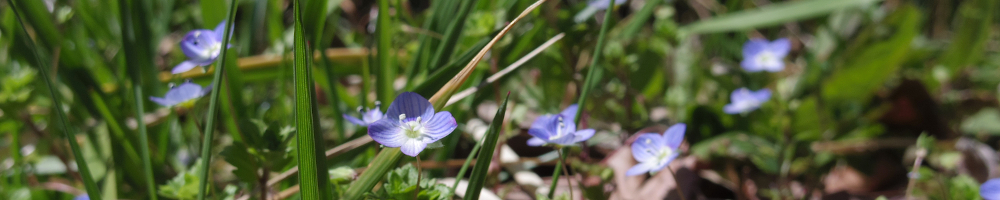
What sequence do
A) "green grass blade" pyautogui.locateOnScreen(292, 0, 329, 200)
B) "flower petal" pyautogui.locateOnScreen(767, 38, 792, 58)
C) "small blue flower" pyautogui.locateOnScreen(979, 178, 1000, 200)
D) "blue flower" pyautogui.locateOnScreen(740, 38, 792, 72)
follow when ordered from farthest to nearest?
"flower petal" pyautogui.locateOnScreen(767, 38, 792, 58) < "blue flower" pyautogui.locateOnScreen(740, 38, 792, 72) < "small blue flower" pyautogui.locateOnScreen(979, 178, 1000, 200) < "green grass blade" pyautogui.locateOnScreen(292, 0, 329, 200)

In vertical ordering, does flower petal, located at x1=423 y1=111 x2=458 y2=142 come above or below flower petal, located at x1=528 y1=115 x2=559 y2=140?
below

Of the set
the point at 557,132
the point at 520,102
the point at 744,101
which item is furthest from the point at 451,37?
the point at 744,101

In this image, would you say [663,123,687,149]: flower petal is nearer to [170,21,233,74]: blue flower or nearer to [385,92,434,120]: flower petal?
[385,92,434,120]: flower petal

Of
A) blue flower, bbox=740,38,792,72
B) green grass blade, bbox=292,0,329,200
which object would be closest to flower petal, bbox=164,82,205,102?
green grass blade, bbox=292,0,329,200

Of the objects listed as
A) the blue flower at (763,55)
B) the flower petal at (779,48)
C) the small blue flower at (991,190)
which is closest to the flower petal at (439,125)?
the small blue flower at (991,190)

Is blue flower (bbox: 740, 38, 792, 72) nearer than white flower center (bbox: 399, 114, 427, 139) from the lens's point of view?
No

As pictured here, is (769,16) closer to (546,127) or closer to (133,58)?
(546,127)

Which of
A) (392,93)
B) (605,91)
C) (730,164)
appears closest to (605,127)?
(605,91)

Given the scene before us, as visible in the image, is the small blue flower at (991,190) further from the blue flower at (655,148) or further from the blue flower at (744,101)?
the blue flower at (744,101)
